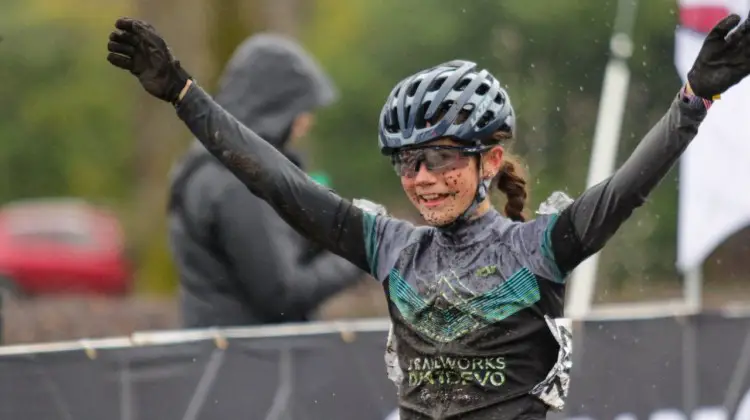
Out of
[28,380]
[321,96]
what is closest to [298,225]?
[28,380]

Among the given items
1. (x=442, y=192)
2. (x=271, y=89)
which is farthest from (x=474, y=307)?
(x=271, y=89)

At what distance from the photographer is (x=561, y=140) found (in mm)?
17984

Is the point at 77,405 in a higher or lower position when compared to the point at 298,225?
lower

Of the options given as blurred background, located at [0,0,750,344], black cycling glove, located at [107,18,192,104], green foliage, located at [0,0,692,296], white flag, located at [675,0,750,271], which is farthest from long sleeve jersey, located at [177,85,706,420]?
green foliage, located at [0,0,692,296]

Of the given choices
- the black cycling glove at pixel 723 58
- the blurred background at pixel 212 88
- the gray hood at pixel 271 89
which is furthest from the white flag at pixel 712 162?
the black cycling glove at pixel 723 58

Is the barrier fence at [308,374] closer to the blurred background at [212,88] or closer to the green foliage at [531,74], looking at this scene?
the green foliage at [531,74]

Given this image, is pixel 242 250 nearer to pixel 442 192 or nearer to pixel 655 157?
pixel 442 192

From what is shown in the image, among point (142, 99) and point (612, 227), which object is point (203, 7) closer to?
point (142, 99)

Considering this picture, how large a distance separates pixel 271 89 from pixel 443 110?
2925 millimetres

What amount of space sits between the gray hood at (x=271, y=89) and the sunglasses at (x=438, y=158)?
2.79 meters

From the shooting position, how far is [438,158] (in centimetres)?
455

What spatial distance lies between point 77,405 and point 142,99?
1463cm

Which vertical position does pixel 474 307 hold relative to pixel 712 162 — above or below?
below

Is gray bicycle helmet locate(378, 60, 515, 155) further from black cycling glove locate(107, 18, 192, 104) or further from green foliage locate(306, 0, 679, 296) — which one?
green foliage locate(306, 0, 679, 296)
